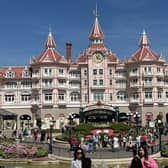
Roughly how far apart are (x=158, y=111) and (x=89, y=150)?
44627 millimetres

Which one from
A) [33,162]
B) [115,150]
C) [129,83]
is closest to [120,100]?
[129,83]

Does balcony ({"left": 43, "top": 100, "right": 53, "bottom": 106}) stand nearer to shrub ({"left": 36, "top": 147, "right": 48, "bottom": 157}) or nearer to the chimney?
the chimney

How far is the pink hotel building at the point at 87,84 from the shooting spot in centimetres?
7719

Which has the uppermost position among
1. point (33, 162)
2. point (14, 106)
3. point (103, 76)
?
point (103, 76)

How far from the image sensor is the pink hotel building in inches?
3039

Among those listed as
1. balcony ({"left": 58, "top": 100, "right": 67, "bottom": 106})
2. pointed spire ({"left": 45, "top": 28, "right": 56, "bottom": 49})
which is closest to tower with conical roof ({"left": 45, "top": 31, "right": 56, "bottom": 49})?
pointed spire ({"left": 45, "top": 28, "right": 56, "bottom": 49})

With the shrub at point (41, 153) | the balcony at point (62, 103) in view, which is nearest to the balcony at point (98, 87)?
the balcony at point (62, 103)

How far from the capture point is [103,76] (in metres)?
78.7

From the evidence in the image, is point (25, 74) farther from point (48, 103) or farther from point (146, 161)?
point (146, 161)

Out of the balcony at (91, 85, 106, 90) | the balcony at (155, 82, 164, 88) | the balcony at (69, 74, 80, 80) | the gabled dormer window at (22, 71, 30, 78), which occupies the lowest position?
the balcony at (91, 85, 106, 90)

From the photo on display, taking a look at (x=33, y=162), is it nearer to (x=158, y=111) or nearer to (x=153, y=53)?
(x=158, y=111)

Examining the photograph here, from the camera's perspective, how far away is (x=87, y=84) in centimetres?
7950

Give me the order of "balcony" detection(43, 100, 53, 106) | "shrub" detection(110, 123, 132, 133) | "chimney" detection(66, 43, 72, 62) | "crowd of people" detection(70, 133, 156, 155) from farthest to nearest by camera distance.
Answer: "chimney" detection(66, 43, 72, 62), "balcony" detection(43, 100, 53, 106), "shrub" detection(110, 123, 132, 133), "crowd of people" detection(70, 133, 156, 155)

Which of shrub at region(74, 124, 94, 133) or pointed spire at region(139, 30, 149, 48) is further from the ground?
pointed spire at region(139, 30, 149, 48)
